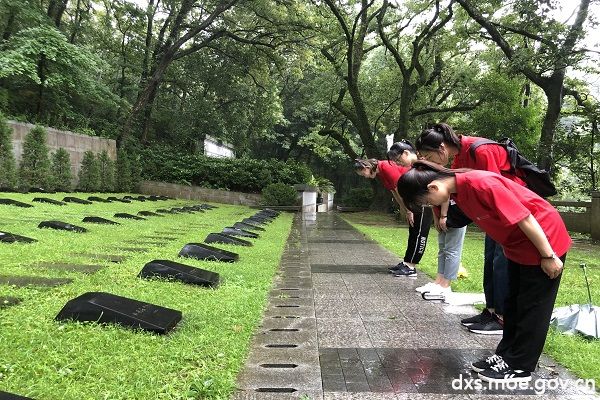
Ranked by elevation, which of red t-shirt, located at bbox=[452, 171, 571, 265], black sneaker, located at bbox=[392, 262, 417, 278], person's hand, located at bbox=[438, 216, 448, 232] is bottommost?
black sneaker, located at bbox=[392, 262, 417, 278]

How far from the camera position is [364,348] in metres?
3.38

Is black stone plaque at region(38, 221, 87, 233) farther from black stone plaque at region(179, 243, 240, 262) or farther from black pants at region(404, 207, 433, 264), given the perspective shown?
black pants at region(404, 207, 433, 264)

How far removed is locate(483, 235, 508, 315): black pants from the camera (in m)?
3.70

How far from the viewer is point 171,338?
3242 millimetres

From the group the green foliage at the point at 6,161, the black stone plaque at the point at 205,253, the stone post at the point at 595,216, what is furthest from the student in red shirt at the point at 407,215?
the green foliage at the point at 6,161

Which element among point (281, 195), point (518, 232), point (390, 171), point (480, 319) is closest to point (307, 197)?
point (281, 195)

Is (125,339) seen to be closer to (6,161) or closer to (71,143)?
(6,161)

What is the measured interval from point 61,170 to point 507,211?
16.4 meters

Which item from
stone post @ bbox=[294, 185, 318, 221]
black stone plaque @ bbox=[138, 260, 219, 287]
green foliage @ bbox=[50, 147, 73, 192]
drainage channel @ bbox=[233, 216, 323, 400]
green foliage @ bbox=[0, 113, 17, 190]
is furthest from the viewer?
stone post @ bbox=[294, 185, 318, 221]

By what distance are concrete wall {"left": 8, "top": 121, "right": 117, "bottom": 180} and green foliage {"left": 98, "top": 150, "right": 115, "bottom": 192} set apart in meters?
0.45

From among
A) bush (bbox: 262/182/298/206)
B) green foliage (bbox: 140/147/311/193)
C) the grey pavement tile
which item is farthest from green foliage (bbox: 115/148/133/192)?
the grey pavement tile

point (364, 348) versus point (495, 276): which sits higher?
point (495, 276)

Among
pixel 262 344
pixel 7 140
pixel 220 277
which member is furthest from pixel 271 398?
pixel 7 140

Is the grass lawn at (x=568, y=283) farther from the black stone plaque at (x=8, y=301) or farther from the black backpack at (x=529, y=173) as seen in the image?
the black stone plaque at (x=8, y=301)
